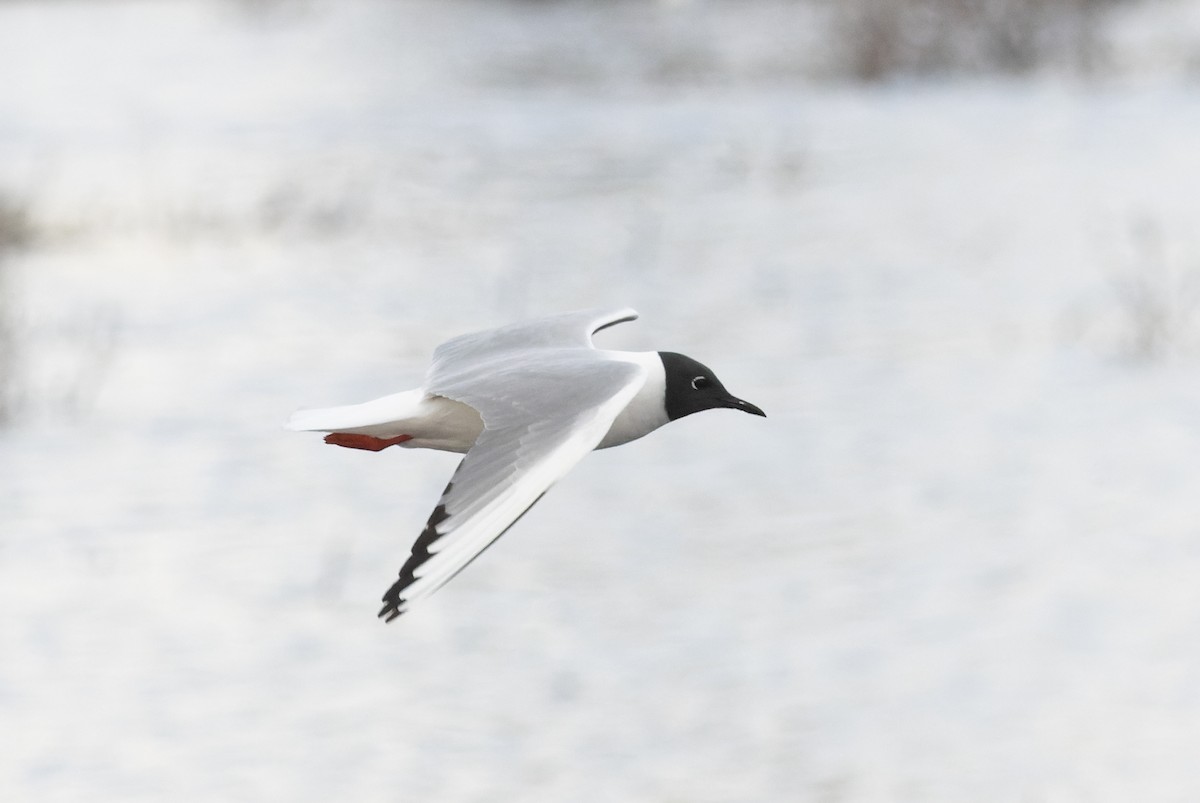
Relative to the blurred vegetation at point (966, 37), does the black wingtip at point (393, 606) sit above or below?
above

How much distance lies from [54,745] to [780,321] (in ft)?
26.6

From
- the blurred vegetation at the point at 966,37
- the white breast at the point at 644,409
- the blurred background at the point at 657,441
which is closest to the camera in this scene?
the white breast at the point at 644,409

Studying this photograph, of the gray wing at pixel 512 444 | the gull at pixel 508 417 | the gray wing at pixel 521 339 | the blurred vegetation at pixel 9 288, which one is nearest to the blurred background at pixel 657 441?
the blurred vegetation at pixel 9 288

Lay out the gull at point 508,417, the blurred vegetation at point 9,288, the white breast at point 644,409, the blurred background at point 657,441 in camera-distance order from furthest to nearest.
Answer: the blurred vegetation at point 9,288
the blurred background at point 657,441
the white breast at point 644,409
the gull at point 508,417

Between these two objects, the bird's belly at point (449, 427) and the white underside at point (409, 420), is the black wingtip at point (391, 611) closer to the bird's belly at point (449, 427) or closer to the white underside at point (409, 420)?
the white underside at point (409, 420)

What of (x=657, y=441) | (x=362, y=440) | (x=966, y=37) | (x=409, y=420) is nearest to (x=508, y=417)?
(x=409, y=420)

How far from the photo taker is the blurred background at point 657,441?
8227mm

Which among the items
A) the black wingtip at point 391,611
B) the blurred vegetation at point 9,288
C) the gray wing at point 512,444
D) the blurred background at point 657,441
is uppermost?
the gray wing at point 512,444

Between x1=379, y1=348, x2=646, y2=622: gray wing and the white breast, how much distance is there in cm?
7

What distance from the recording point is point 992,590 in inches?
385

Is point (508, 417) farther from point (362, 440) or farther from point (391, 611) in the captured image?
point (391, 611)

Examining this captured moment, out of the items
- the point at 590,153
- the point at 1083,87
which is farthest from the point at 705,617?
the point at 1083,87

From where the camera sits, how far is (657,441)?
1254cm

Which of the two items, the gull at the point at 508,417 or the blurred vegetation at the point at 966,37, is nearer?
the gull at the point at 508,417
